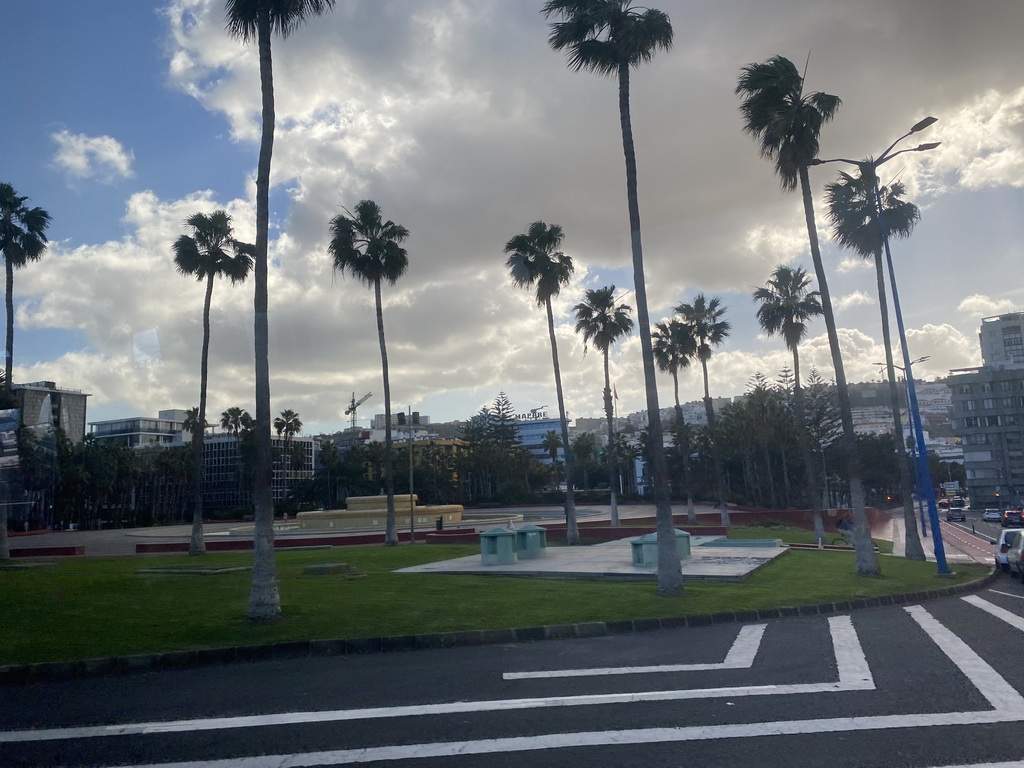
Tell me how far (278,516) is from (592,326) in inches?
1876

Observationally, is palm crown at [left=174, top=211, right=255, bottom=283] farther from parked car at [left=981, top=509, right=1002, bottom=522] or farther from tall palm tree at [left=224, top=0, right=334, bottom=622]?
parked car at [left=981, top=509, right=1002, bottom=522]

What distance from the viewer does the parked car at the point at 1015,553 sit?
2389 cm

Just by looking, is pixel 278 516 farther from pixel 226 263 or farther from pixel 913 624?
pixel 913 624

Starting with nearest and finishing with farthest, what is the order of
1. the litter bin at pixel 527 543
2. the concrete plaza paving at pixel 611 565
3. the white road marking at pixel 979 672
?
1. the white road marking at pixel 979 672
2. the concrete plaza paving at pixel 611 565
3. the litter bin at pixel 527 543

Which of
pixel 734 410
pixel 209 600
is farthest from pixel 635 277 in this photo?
pixel 734 410

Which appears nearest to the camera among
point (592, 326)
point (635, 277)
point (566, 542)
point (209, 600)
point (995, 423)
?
point (209, 600)

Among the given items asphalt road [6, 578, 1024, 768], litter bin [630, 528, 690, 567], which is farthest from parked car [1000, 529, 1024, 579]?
→ asphalt road [6, 578, 1024, 768]

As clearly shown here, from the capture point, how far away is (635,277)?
59.8 feet

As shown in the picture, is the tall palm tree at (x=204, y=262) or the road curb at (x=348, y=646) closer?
the road curb at (x=348, y=646)

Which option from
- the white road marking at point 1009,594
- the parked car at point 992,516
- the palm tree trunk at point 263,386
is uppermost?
the palm tree trunk at point 263,386

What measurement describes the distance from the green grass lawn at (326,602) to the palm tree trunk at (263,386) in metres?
0.55

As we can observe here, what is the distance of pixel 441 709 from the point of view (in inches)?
320

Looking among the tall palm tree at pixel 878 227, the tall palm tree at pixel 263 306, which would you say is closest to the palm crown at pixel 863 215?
the tall palm tree at pixel 878 227

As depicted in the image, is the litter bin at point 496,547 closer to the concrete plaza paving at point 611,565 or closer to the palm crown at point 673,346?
the concrete plaza paving at point 611,565
